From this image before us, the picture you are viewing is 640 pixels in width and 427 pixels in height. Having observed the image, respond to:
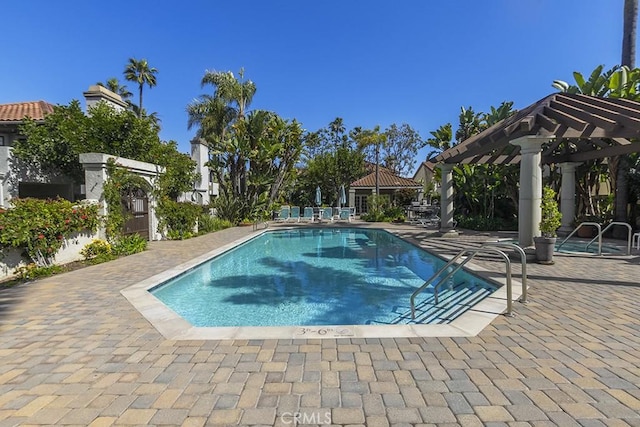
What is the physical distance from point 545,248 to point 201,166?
19.1 m

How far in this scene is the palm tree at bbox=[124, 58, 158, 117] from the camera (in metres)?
35.8

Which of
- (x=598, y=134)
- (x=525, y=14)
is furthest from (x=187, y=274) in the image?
(x=525, y=14)

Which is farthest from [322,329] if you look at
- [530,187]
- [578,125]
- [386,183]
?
[386,183]

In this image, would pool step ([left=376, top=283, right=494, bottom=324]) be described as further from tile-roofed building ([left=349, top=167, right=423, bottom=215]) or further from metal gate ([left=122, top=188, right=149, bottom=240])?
tile-roofed building ([left=349, top=167, right=423, bottom=215])

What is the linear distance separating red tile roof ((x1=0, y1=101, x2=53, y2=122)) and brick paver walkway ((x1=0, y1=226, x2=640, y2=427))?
17.3 m

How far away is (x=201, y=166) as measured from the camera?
20812 millimetres

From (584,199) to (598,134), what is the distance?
8.55 m

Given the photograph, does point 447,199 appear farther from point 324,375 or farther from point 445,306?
point 324,375

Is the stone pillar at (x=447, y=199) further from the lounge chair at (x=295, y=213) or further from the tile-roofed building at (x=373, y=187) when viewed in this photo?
the tile-roofed building at (x=373, y=187)

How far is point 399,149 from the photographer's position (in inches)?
2072

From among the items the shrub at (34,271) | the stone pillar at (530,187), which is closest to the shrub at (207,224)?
the shrub at (34,271)

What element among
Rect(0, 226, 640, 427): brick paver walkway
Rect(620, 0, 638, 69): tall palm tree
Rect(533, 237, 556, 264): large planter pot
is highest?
Rect(620, 0, 638, 69): tall palm tree

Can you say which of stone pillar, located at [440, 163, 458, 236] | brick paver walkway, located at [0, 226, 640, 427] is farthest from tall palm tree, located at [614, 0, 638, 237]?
brick paver walkway, located at [0, 226, 640, 427]

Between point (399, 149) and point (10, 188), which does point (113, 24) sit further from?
point (399, 149)
